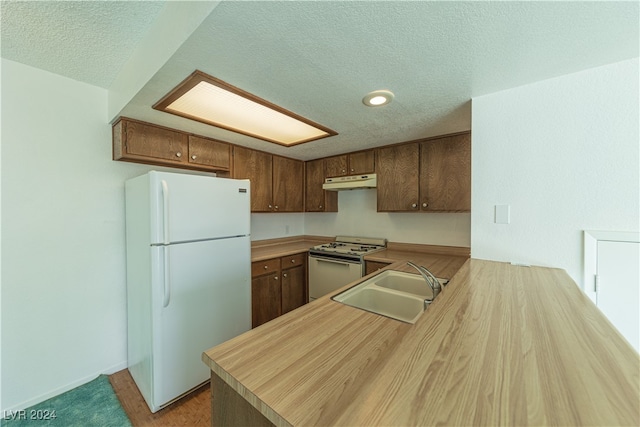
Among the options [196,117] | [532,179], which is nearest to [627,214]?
[532,179]

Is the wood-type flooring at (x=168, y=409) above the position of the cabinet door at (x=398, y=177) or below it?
below

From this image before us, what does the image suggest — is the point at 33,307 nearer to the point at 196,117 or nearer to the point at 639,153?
the point at 196,117

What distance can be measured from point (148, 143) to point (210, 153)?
20.3 inches

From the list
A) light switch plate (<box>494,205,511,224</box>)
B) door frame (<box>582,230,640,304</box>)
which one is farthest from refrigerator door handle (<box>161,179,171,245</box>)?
door frame (<box>582,230,640,304</box>)

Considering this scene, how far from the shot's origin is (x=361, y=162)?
2854 mm

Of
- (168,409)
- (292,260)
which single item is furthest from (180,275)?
A: (292,260)

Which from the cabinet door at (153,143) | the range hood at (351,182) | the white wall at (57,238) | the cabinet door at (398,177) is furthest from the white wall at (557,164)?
the white wall at (57,238)

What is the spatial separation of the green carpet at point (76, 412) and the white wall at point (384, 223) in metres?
2.71

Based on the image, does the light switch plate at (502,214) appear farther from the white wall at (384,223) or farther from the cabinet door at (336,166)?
the cabinet door at (336,166)

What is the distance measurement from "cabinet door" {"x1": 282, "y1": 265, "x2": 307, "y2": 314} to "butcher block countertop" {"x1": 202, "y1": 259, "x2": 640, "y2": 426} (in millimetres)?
1845

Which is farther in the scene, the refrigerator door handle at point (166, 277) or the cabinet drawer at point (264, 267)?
the cabinet drawer at point (264, 267)

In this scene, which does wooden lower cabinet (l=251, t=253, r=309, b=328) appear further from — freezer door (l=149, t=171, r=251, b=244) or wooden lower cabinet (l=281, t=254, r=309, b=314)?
freezer door (l=149, t=171, r=251, b=244)

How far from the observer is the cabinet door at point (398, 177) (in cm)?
246

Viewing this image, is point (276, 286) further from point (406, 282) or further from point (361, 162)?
point (361, 162)
